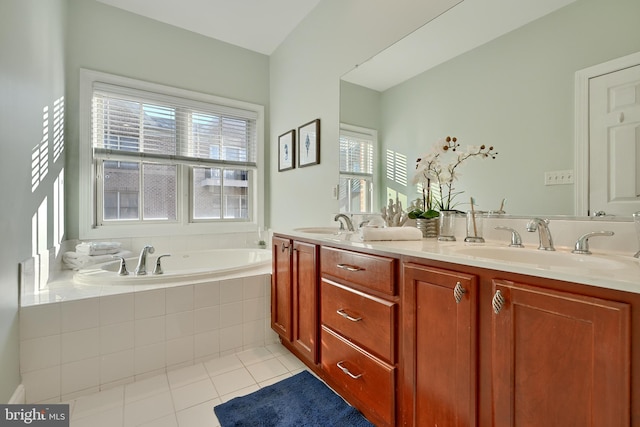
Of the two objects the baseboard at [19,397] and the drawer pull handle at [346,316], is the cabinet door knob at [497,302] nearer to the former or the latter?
the drawer pull handle at [346,316]

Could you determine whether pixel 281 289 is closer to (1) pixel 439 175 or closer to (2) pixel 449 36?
(1) pixel 439 175

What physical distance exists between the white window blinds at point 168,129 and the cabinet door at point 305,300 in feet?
5.86

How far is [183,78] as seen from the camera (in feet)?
9.32

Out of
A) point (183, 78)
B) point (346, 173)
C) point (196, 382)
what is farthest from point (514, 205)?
point (183, 78)

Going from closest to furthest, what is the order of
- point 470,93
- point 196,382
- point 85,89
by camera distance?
point 470,93 → point 196,382 → point 85,89

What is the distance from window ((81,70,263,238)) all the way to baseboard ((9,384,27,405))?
1.38 m

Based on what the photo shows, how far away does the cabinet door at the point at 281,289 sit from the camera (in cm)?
188

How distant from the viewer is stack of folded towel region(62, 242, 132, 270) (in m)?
2.20

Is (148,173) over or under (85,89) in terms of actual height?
under

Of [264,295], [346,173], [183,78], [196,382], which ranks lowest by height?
[196,382]

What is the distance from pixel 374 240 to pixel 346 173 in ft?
3.00

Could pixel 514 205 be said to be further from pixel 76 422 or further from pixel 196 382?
pixel 76 422

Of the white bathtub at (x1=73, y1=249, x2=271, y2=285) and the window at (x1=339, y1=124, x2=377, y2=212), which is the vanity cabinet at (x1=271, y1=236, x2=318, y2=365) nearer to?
the white bathtub at (x1=73, y1=249, x2=271, y2=285)

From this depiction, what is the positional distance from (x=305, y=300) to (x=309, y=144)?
55.1 inches
